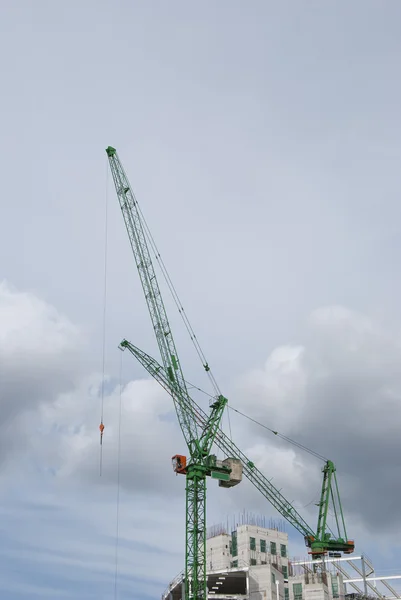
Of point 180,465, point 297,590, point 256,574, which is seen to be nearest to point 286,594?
point 297,590

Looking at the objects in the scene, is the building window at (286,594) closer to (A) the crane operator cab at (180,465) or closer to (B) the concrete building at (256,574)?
(B) the concrete building at (256,574)

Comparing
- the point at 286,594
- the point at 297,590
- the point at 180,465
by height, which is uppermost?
the point at 180,465

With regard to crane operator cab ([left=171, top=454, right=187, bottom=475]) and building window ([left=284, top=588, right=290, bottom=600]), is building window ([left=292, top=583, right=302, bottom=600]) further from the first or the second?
crane operator cab ([left=171, top=454, right=187, bottom=475])

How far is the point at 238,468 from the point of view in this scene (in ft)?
469

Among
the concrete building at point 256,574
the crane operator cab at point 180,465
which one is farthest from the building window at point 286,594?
the crane operator cab at point 180,465

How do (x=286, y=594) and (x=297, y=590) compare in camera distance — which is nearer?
(x=297, y=590)

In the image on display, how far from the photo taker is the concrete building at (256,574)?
154 m

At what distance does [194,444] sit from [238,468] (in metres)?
12.1

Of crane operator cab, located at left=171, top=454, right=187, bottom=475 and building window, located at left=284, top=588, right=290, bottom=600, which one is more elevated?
crane operator cab, located at left=171, top=454, right=187, bottom=475

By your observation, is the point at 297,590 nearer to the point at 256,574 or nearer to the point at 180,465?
the point at 256,574

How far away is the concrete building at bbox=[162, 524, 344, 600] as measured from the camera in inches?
6053

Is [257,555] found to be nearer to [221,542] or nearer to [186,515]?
[221,542]

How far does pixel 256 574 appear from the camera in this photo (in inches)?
6206

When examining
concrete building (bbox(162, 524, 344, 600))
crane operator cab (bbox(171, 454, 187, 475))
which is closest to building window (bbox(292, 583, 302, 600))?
concrete building (bbox(162, 524, 344, 600))
